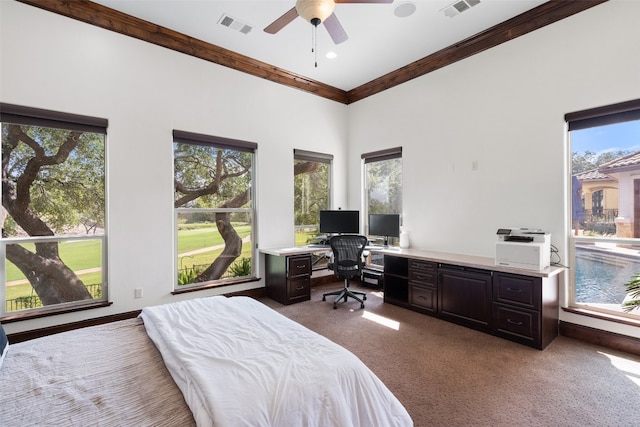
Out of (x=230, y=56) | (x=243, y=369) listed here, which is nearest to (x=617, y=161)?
(x=243, y=369)

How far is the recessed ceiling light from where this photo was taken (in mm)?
3195

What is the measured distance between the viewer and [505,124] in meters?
3.62

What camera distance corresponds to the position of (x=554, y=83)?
128 inches

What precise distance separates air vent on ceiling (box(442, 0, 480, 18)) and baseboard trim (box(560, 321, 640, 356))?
11.7 feet

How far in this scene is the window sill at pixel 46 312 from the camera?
112 inches

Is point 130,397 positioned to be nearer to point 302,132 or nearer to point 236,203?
point 236,203

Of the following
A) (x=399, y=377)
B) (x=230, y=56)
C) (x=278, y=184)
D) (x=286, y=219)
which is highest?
(x=230, y=56)

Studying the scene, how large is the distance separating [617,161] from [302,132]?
400 cm

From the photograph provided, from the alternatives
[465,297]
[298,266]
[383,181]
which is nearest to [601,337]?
[465,297]

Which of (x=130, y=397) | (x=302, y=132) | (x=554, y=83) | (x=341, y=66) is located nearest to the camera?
(x=130, y=397)

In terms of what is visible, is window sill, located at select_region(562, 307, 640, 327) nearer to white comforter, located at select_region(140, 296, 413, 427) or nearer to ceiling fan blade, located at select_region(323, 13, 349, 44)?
white comforter, located at select_region(140, 296, 413, 427)

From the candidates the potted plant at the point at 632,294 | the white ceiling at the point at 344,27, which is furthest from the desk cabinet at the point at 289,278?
the potted plant at the point at 632,294

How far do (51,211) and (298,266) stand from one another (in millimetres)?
2902

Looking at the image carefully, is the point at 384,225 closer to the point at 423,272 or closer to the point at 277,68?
the point at 423,272
